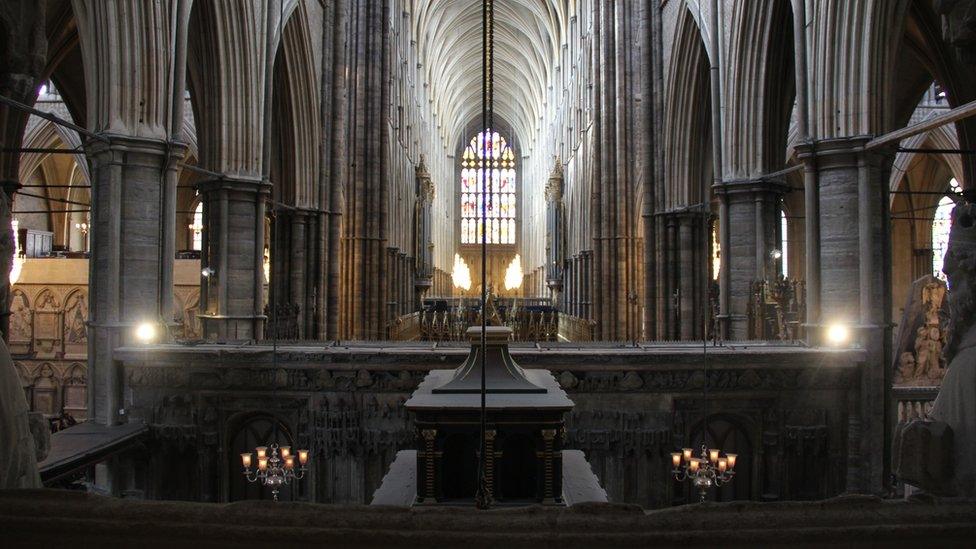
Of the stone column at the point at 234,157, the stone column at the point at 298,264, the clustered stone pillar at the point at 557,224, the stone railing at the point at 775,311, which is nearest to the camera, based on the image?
the stone railing at the point at 775,311

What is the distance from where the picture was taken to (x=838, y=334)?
12211 millimetres

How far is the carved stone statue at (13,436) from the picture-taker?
11.8 feet

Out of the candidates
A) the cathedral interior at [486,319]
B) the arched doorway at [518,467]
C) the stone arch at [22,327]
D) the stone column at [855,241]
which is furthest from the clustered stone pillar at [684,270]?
the stone arch at [22,327]

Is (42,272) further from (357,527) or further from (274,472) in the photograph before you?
(357,527)

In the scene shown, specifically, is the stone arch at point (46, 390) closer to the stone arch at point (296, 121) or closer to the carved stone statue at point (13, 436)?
the stone arch at point (296, 121)

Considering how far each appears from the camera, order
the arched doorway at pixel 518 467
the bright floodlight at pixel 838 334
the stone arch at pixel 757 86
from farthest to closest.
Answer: the stone arch at pixel 757 86 < the bright floodlight at pixel 838 334 < the arched doorway at pixel 518 467

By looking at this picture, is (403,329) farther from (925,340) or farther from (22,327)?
(925,340)

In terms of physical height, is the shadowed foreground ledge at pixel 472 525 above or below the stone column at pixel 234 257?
below

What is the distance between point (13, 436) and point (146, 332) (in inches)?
384

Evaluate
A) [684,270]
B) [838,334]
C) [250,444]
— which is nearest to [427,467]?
[250,444]

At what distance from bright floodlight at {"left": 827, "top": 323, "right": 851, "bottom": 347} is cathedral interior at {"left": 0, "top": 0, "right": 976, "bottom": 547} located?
0.12 feet

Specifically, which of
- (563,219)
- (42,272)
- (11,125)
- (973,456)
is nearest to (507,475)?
(973,456)

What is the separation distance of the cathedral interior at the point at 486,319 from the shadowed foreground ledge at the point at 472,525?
0.01 metres

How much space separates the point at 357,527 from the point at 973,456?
111 inches
